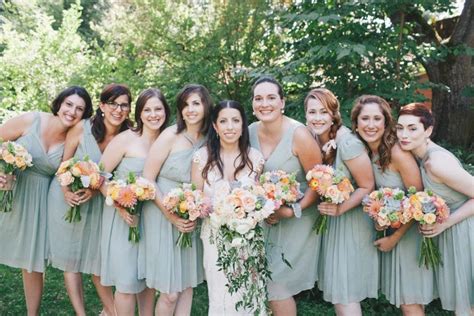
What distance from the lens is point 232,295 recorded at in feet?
12.5

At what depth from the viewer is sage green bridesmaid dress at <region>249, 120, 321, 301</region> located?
4.05 m

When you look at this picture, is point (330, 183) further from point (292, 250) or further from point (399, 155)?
point (292, 250)

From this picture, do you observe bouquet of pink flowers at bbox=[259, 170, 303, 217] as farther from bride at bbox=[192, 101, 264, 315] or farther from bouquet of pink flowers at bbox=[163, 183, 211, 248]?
bouquet of pink flowers at bbox=[163, 183, 211, 248]

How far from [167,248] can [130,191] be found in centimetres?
62

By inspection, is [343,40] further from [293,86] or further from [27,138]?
[27,138]

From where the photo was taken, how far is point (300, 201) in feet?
12.9

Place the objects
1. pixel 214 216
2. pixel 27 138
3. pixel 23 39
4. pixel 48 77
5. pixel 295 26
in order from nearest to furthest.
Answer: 1. pixel 214 216
2. pixel 27 138
3. pixel 295 26
4. pixel 48 77
5. pixel 23 39

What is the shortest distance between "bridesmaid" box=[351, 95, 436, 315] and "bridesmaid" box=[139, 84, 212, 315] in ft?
4.59

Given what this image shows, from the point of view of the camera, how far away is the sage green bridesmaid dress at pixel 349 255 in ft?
12.7

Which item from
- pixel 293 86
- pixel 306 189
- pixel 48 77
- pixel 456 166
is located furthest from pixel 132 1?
pixel 456 166

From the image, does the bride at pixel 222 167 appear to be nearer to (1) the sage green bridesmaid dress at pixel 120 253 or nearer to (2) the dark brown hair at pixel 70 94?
(1) the sage green bridesmaid dress at pixel 120 253

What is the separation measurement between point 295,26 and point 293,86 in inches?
32.2

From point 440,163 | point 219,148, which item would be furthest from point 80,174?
point 440,163

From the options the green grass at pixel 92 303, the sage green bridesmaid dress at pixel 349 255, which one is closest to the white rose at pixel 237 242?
the sage green bridesmaid dress at pixel 349 255
